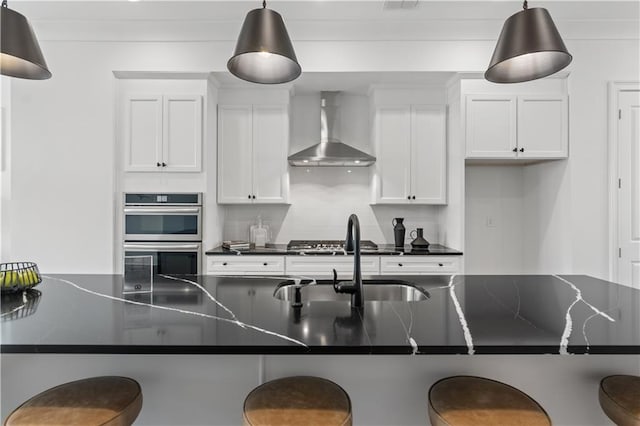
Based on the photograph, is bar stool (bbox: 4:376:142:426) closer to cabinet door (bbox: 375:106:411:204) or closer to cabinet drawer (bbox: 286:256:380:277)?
cabinet drawer (bbox: 286:256:380:277)

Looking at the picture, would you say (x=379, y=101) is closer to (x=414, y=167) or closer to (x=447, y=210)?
(x=414, y=167)

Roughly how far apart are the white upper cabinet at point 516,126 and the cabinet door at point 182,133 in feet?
8.11

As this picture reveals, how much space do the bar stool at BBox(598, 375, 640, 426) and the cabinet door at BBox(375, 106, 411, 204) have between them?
7.80 feet

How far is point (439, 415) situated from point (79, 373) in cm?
132

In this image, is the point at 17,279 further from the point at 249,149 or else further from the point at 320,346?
the point at 249,149

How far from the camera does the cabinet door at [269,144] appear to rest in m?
3.47

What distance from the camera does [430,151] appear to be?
3.46 meters

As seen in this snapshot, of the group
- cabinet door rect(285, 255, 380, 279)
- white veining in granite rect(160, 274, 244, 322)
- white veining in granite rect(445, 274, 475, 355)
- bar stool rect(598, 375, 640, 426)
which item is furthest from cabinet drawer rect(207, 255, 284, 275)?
bar stool rect(598, 375, 640, 426)

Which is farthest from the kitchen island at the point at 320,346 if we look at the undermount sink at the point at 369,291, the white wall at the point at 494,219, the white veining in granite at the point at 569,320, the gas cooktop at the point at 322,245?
the white wall at the point at 494,219

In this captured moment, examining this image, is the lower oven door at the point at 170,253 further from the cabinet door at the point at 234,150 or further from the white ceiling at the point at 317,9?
the white ceiling at the point at 317,9

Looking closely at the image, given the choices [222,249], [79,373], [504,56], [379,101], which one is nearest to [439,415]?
[79,373]

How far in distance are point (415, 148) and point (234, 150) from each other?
1.82 metres

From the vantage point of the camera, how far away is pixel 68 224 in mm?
3107

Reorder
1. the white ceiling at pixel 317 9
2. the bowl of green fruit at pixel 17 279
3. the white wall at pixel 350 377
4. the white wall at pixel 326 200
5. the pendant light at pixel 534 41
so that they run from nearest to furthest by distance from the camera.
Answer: the white wall at pixel 350 377 → the pendant light at pixel 534 41 → the bowl of green fruit at pixel 17 279 → the white ceiling at pixel 317 9 → the white wall at pixel 326 200
